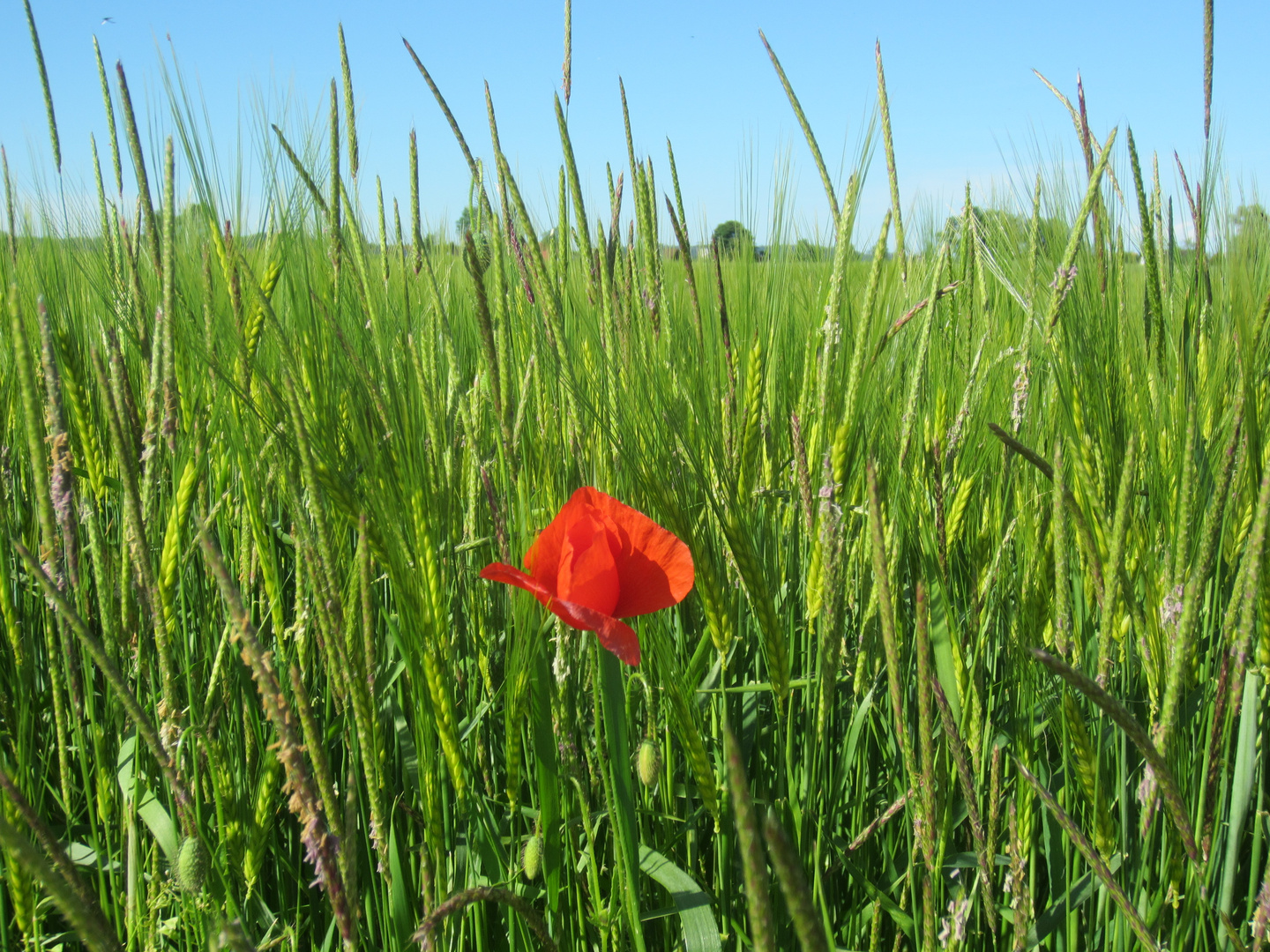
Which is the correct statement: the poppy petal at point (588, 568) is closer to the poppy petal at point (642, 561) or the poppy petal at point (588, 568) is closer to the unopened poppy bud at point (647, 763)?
the poppy petal at point (642, 561)

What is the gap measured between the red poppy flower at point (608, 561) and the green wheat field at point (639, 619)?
0.02m

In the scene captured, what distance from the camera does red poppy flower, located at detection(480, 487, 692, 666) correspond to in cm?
52

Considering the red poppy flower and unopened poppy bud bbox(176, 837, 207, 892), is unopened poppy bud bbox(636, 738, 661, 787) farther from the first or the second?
unopened poppy bud bbox(176, 837, 207, 892)

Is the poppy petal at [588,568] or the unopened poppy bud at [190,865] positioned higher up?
the poppy petal at [588,568]

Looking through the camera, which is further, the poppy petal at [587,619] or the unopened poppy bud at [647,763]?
the unopened poppy bud at [647,763]

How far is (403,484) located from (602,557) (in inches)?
5.6

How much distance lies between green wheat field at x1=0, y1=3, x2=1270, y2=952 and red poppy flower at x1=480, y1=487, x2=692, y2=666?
0.08 ft

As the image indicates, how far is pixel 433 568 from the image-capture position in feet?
1.64

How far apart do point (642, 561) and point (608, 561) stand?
48 millimetres

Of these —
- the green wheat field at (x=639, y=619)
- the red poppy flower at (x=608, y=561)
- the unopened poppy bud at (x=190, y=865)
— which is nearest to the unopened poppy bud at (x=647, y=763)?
the green wheat field at (x=639, y=619)

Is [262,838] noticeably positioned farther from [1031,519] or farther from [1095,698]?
[1031,519]

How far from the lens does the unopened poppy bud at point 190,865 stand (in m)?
0.51

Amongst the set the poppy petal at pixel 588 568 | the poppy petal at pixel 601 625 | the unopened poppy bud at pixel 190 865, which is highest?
the poppy petal at pixel 588 568

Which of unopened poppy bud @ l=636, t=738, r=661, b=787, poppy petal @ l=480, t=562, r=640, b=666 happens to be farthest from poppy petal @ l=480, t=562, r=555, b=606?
unopened poppy bud @ l=636, t=738, r=661, b=787
